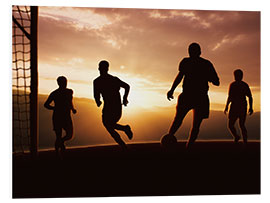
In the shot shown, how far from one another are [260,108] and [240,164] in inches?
31.5

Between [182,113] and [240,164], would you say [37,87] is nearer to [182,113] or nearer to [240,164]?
[182,113]

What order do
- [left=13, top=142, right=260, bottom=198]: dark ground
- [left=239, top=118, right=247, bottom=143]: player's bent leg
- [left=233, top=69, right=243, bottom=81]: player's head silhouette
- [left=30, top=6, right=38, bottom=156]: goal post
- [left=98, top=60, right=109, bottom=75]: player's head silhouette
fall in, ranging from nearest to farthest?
[left=13, top=142, right=260, bottom=198]: dark ground, [left=30, top=6, right=38, bottom=156]: goal post, [left=98, top=60, right=109, bottom=75]: player's head silhouette, [left=233, top=69, right=243, bottom=81]: player's head silhouette, [left=239, top=118, right=247, bottom=143]: player's bent leg

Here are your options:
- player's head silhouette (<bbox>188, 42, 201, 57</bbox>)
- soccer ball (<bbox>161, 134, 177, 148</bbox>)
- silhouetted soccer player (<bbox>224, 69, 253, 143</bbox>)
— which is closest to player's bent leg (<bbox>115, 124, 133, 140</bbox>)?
soccer ball (<bbox>161, 134, 177, 148</bbox>)

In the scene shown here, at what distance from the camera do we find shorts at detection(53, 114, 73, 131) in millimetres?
4410

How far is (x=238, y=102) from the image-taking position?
189 inches

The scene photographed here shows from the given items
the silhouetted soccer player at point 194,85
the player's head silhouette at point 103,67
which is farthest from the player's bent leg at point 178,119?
the player's head silhouette at point 103,67

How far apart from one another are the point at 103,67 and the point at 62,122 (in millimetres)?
889

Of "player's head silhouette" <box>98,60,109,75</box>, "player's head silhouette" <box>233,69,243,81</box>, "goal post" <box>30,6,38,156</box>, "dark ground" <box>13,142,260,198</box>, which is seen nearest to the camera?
"dark ground" <box>13,142,260,198</box>

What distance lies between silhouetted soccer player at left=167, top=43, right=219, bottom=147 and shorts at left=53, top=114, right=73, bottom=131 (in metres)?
1.32

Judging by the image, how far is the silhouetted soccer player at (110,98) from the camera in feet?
14.4

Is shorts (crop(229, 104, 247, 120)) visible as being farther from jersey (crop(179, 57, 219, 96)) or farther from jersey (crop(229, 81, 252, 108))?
jersey (crop(179, 57, 219, 96))

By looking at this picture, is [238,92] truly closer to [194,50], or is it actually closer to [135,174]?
[194,50]

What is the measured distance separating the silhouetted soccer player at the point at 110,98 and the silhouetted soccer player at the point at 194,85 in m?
0.69

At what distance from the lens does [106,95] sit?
14.4ft
